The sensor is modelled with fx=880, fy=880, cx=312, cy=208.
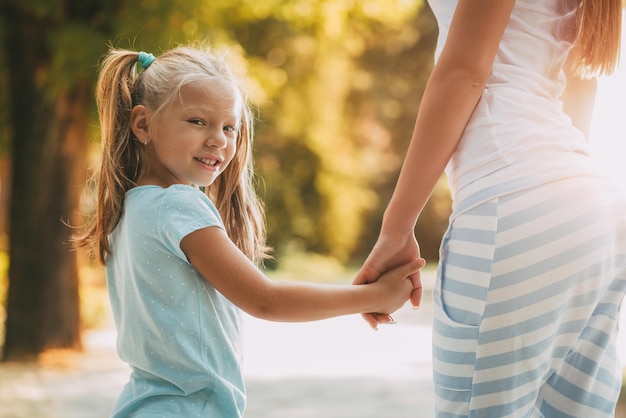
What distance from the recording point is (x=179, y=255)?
1.60 meters

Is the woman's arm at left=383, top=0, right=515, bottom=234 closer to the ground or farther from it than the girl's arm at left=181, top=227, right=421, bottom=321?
farther from it

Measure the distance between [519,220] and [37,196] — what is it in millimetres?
5816

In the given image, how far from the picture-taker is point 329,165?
15.1m

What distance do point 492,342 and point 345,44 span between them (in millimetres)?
14288

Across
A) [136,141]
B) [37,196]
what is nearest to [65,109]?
[37,196]

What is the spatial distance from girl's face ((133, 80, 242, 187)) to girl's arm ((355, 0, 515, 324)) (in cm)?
40

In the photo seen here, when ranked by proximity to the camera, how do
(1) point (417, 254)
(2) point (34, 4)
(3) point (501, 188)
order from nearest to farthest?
(3) point (501, 188), (1) point (417, 254), (2) point (34, 4)

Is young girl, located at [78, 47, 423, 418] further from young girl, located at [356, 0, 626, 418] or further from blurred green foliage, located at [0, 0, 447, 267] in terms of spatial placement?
blurred green foliage, located at [0, 0, 447, 267]

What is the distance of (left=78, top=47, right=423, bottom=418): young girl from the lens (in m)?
1.60

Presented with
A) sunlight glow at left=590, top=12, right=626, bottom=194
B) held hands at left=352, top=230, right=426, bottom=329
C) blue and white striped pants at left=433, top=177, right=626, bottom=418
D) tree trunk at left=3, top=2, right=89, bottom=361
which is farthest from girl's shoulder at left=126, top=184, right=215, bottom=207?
tree trunk at left=3, top=2, right=89, bottom=361

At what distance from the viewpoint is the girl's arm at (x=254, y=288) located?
5.21 ft

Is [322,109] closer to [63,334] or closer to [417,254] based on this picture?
[63,334]

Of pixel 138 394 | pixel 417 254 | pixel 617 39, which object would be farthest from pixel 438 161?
pixel 138 394

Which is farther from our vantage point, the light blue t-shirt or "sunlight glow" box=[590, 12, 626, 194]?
"sunlight glow" box=[590, 12, 626, 194]
